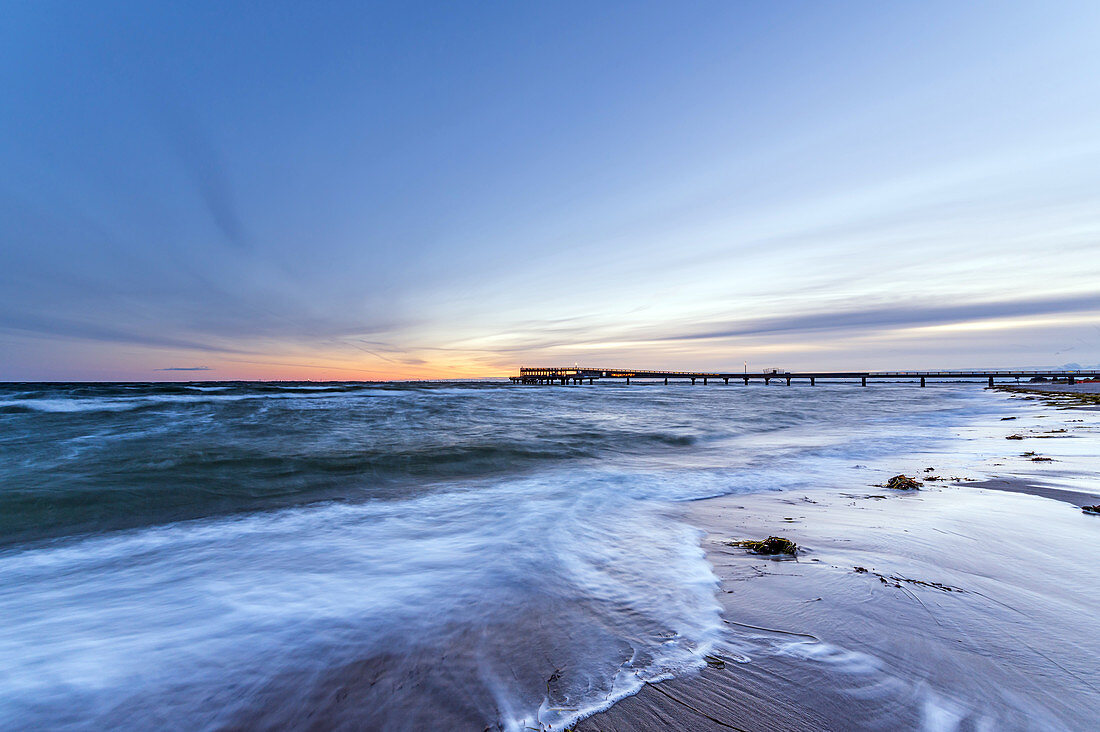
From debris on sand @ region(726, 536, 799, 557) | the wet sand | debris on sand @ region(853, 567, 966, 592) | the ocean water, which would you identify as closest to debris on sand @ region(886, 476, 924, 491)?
the ocean water

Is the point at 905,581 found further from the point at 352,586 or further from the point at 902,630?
the point at 352,586

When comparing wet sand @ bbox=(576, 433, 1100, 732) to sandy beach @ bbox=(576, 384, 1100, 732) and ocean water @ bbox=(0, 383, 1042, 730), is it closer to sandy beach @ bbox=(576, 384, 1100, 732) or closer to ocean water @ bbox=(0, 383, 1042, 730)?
sandy beach @ bbox=(576, 384, 1100, 732)

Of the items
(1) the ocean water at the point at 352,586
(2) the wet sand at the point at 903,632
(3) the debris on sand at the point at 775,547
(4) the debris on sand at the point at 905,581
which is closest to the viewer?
(2) the wet sand at the point at 903,632

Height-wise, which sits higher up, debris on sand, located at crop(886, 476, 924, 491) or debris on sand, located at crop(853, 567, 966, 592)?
debris on sand, located at crop(853, 567, 966, 592)

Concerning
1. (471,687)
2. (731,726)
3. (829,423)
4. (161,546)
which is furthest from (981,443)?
(161,546)

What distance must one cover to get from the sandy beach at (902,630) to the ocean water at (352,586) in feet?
0.77

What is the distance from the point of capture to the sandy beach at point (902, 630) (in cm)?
175

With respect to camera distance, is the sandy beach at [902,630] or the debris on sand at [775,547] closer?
the sandy beach at [902,630]

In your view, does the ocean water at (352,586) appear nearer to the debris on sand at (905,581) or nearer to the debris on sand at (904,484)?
the debris on sand at (904,484)

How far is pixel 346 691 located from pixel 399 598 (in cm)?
104

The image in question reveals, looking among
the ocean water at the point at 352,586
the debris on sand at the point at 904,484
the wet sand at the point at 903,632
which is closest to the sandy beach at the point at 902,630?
the wet sand at the point at 903,632

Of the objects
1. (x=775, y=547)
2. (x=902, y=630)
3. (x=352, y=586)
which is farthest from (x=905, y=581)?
(x=352, y=586)

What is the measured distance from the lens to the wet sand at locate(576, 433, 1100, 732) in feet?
5.72

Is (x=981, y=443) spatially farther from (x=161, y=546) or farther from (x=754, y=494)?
(x=161, y=546)
